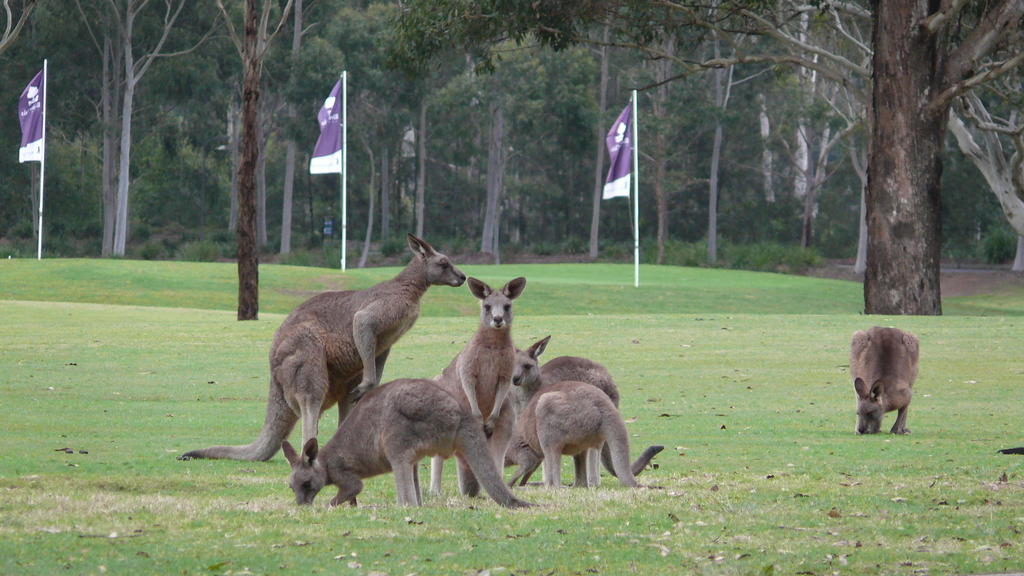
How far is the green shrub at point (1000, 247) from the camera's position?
53.8 metres

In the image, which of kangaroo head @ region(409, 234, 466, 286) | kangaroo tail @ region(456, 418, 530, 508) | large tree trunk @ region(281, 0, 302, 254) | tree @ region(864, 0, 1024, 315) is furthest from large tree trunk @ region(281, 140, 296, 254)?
kangaroo tail @ region(456, 418, 530, 508)

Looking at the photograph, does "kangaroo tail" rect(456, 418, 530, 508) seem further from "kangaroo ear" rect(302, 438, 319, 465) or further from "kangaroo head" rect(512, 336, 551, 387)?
"kangaroo head" rect(512, 336, 551, 387)

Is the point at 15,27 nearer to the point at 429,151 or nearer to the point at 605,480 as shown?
the point at 605,480

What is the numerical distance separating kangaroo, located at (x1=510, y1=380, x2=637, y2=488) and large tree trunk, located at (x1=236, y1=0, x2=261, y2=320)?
1432 centimetres

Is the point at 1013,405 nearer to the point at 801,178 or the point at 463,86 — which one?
the point at 463,86

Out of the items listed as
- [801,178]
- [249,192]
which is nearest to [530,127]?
[801,178]

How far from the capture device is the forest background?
5447 cm

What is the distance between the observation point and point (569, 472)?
34.2ft

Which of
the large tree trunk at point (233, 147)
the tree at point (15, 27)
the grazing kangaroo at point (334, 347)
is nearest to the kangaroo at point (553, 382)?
the grazing kangaroo at point (334, 347)

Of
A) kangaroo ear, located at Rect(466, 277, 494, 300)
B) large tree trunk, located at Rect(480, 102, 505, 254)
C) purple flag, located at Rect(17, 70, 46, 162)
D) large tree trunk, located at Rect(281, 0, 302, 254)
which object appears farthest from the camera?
large tree trunk, located at Rect(480, 102, 505, 254)

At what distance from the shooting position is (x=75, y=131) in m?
60.2

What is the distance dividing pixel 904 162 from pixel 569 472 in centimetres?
1550

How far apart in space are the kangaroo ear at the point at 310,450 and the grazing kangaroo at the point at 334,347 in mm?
Result: 1565

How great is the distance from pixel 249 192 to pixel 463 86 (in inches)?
1358
